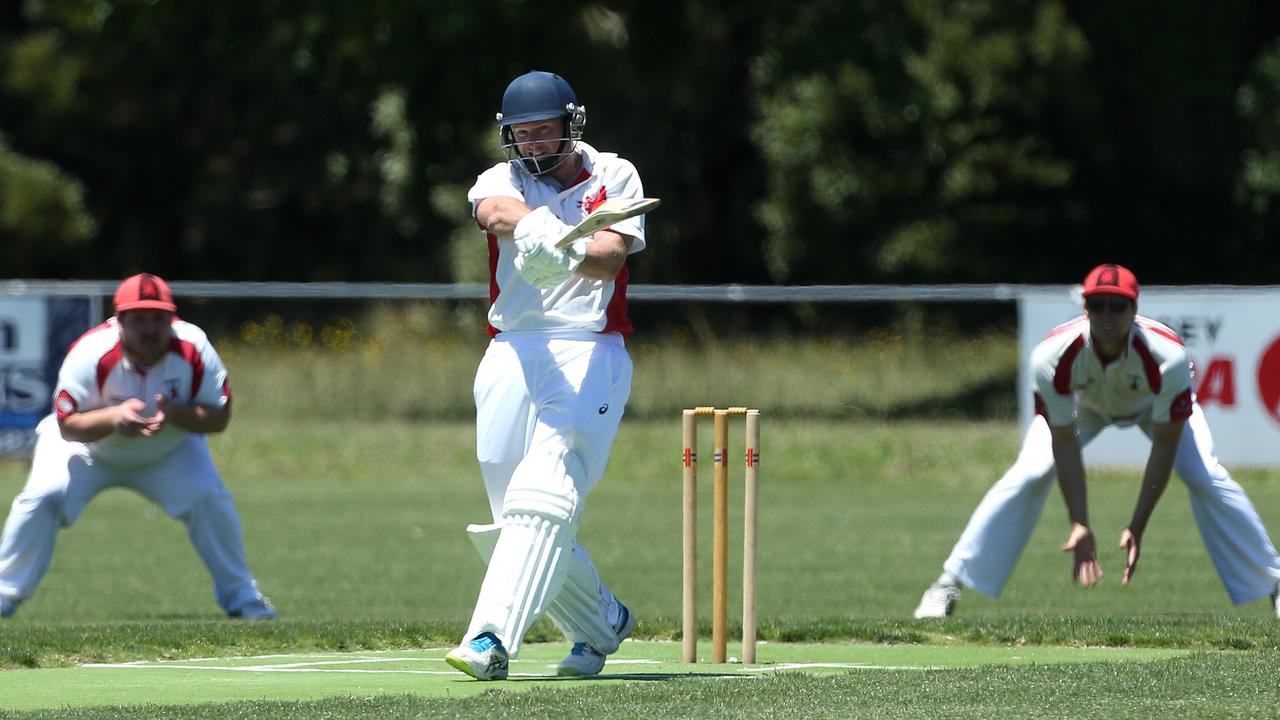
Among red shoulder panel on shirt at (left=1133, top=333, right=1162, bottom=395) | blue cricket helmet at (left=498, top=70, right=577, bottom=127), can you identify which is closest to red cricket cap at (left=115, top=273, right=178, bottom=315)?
blue cricket helmet at (left=498, top=70, right=577, bottom=127)

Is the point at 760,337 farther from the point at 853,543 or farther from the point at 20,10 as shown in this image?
the point at 20,10

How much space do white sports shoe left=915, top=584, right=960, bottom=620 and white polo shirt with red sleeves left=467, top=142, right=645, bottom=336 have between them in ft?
11.5

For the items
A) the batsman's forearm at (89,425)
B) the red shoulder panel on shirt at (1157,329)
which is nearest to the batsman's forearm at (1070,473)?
the red shoulder panel on shirt at (1157,329)

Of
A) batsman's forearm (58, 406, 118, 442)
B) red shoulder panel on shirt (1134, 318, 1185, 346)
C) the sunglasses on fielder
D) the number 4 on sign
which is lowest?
batsman's forearm (58, 406, 118, 442)

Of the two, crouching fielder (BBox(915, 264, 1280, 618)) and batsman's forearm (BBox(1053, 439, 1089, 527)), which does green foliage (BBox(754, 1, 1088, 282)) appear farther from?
batsman's forearm (BBox(1053, 439, 1089, 527))

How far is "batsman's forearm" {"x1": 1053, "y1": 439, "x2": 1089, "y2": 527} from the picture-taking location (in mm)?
9180

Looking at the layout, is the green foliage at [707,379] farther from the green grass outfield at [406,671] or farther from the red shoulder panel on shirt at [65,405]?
the green grass outfield at [406,671]

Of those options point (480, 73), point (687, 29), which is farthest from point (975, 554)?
point (687, 29)

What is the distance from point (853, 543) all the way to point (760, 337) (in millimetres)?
11704

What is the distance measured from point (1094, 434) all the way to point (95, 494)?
5135mm

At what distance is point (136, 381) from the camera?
10.5m

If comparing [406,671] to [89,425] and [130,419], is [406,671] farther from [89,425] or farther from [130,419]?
[89,425]

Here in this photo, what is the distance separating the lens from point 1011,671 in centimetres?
718

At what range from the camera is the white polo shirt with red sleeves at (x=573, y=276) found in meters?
6.96
